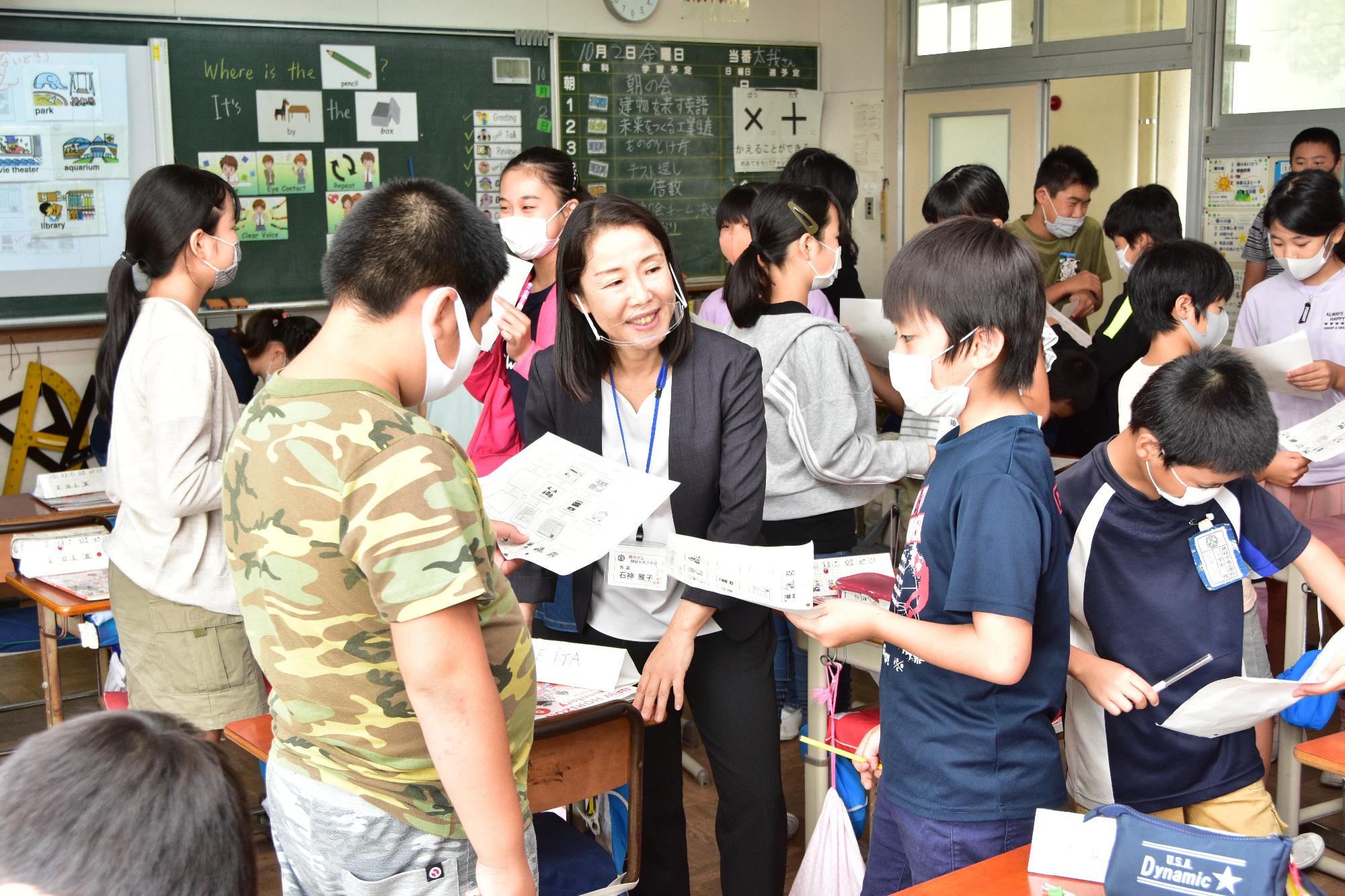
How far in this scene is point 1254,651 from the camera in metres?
2.40

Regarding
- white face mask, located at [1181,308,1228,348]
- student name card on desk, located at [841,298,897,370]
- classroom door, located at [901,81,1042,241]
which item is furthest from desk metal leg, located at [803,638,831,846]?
classroom door, located at [901,81,1042,241]

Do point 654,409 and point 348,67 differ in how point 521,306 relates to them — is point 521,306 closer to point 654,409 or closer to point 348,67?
point 654,409

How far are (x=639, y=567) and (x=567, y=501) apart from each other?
177mm

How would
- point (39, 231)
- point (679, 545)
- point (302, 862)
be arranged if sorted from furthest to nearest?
point (39, 231)
point (679, 545)
point (302, 862)

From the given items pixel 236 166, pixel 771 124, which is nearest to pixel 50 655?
pixel 236 166

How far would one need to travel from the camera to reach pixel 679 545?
183 cm

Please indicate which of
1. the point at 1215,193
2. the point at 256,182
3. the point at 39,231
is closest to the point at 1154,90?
the point at 1215,193

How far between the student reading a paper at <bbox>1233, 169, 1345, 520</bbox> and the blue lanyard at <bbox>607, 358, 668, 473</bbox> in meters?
2.01

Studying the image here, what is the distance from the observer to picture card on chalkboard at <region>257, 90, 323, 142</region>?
5.08 metres

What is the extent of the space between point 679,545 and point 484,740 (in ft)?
2.30

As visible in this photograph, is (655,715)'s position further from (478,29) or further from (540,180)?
(478,29)

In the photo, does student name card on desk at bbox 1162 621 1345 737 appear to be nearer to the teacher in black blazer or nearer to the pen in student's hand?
the pen in student's hand

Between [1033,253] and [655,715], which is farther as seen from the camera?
[655,715]

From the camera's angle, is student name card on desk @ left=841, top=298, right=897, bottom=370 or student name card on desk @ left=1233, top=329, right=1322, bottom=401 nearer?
student name card on desk @ left=1233, top=329, right=1322, bottom=401
